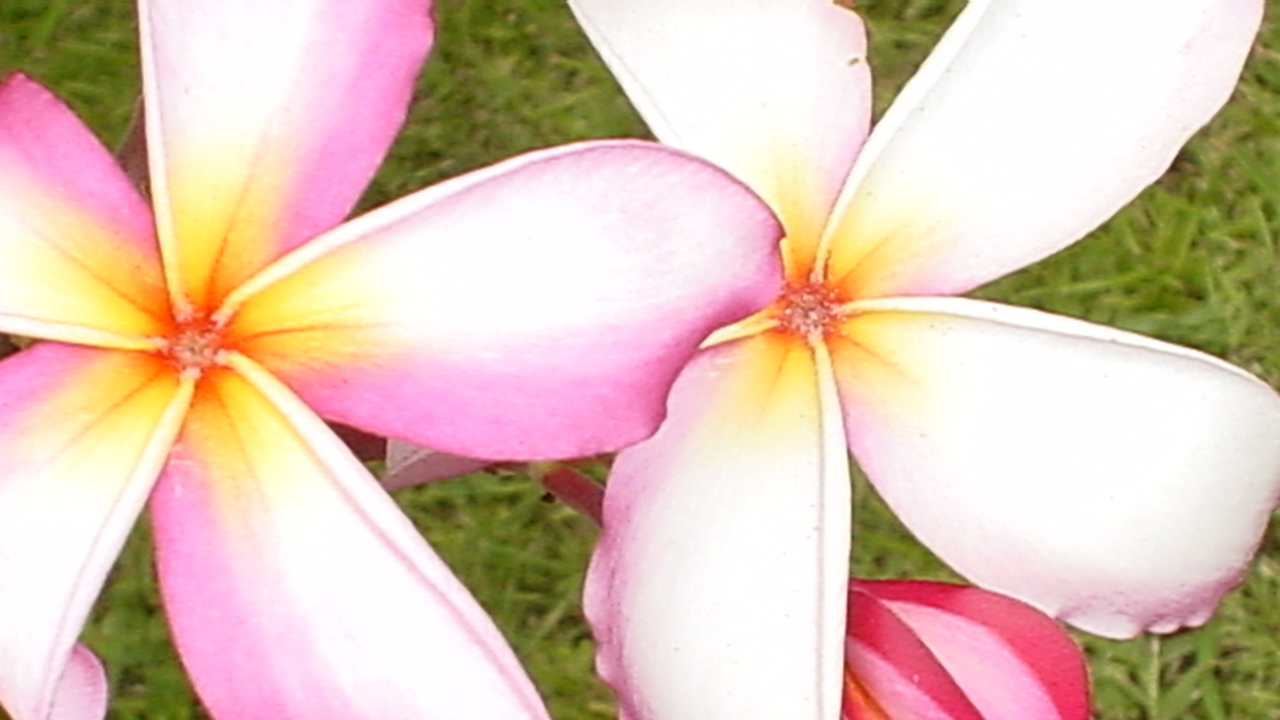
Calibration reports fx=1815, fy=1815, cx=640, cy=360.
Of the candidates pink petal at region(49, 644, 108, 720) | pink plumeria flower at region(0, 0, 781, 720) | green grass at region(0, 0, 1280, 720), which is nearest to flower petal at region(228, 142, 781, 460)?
pink plumeria flower at region(0, 0, 781, 720)

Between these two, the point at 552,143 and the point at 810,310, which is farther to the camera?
the point at 552,143

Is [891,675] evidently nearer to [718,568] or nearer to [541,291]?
[718,568]

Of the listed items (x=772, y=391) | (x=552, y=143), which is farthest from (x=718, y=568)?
(x=552, y=143)

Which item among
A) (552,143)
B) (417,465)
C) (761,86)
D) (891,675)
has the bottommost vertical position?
(891,675)

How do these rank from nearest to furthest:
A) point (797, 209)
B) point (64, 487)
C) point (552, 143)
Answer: point (64, 487) < point (797, 209) < point (552, 143)

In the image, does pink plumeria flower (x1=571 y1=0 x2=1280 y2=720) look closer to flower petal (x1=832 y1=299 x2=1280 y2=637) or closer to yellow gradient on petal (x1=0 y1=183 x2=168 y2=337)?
flower petal (x1=832 y1=299 x2=1280 y2=637)

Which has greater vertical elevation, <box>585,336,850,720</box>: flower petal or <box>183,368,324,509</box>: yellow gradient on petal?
<box>183,368,324,509</box>: yellow gradient on petal

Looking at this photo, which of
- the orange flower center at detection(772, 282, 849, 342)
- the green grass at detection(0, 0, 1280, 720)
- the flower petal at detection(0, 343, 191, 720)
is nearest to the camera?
the flower petal at detection(0, 343, 191, 720)

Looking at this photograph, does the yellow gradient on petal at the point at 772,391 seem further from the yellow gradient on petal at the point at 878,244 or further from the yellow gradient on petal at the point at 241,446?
the yellow gradient on petal at the point at 241,446
